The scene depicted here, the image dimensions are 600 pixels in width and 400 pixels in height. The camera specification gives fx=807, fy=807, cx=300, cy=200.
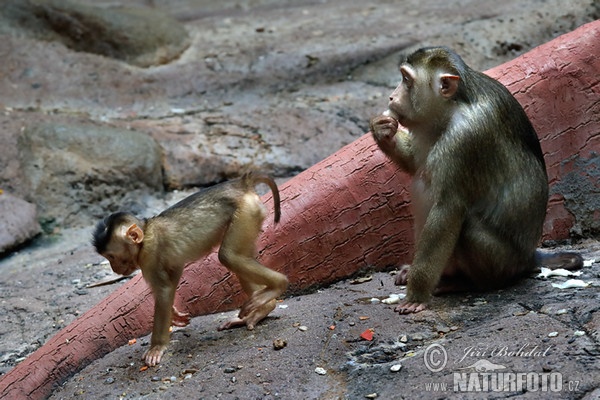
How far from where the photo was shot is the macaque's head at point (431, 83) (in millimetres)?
4332

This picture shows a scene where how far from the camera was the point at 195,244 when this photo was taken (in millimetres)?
4602

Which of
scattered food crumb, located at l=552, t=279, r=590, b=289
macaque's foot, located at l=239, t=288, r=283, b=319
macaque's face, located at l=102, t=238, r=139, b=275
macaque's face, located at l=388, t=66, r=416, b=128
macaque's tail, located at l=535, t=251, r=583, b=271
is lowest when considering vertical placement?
scattered food crumb, located at l=552, t=279, r=590, b=289

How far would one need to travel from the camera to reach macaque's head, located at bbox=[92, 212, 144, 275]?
4391mm

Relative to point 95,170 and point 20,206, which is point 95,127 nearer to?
point 95,170

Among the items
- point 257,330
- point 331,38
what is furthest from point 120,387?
point 331,38

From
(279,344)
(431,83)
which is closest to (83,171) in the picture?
(279,344)

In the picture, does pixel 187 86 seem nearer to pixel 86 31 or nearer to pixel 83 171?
pixel 86 31

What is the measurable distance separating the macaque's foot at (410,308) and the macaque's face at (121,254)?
1480 millimetres

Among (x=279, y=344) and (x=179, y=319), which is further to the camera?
(x=179, y=319)

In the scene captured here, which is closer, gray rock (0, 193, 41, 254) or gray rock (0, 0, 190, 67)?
gray rock (0, 193, 41, 254)

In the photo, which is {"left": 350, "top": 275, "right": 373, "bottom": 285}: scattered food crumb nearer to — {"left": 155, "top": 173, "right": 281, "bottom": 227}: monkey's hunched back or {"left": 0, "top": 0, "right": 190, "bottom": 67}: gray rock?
{"left": 155, "top": 173, "right": 281, "bottom": 227}: monkey's hunched back

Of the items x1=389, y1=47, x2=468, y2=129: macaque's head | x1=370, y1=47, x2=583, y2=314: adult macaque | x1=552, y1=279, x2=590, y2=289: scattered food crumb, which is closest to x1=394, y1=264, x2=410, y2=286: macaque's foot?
x1=370, y1=47, x2=583, y2=314: adult macaque

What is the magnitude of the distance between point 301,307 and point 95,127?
157 inches

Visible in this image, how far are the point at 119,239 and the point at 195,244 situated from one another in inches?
17.3
